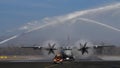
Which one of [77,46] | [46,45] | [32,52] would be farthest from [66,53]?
[32,52]

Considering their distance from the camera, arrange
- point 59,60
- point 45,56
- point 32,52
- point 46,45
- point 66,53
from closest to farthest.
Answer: point 59,60 → point 66,53 → point 46,45 → point 45,56 → point 32,52

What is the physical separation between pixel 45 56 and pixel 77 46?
1574cm

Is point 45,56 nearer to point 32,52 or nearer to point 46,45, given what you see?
point 46,45

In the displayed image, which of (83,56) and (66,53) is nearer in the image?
(66,53)

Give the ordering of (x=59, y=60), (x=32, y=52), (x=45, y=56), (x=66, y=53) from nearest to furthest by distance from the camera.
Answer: (x=59, y=60)
(x=66, y=53)
(x=45, y=56)
(x=32, y=52)

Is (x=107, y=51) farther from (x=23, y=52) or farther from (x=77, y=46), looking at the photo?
(x=77, y=46)

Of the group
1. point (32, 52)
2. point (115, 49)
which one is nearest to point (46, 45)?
point (32, 52)

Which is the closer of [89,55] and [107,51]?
[89,55]

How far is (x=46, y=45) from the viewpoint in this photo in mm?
95688

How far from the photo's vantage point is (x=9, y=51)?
475ft

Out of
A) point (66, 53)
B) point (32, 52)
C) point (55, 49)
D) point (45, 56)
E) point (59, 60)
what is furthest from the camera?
point (32, 52)

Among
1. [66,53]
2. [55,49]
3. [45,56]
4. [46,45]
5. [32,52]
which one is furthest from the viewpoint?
[32,52]

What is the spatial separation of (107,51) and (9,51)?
39320 mm

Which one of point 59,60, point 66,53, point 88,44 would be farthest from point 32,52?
point 59,60
